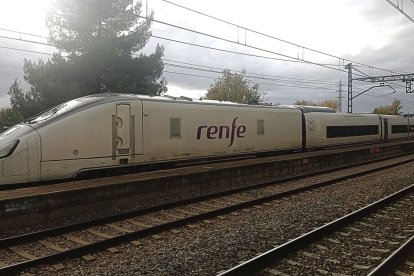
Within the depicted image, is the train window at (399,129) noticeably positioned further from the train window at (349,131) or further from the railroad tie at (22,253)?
the railroad tie at (22,253)

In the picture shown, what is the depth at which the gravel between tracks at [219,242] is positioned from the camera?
5.81 metres

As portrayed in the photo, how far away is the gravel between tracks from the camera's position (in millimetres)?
5809

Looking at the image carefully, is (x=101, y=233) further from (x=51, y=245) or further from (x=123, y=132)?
(x=123, y=132)

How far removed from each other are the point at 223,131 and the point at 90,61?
A: 12647mm

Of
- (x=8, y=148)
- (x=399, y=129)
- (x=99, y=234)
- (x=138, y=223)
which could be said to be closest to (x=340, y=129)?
(x=399, y=129)

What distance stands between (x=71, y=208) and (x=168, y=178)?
320cm

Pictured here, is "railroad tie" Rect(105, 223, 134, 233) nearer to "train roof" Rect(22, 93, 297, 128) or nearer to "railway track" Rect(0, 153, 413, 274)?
"railway track" Rect(0, 153, 413, 274)

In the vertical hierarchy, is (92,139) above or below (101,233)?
above

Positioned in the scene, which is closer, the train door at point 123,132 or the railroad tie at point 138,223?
the railroad tie at point 138,223

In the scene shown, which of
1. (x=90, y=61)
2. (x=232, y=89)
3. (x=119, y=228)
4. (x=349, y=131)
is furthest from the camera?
(x=232, y=89)

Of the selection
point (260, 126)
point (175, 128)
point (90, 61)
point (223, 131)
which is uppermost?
point (90, 61)

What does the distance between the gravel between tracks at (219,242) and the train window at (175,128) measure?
5.04 m

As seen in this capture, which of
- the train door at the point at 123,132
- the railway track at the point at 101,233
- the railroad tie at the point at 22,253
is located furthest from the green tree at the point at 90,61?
the railroad tie at the point at 22,253

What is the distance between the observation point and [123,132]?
12609 millimetres
